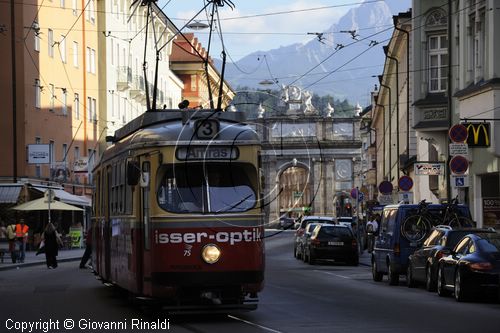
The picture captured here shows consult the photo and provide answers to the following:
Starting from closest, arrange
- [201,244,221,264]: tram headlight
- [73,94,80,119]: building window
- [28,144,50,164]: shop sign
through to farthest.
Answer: [201,244,221,264]: tram headlight < [28,144,50,164]: shop sign < [73,94,80,119]: building window

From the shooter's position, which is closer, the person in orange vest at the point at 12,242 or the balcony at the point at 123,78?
the person in orange vest at the point at 12,242

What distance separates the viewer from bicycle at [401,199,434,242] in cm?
2866

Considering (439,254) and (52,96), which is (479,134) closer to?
(439,254)

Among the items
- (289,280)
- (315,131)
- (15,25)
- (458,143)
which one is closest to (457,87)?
(458,143)

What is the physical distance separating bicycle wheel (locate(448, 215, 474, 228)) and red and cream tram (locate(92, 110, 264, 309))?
484 inches

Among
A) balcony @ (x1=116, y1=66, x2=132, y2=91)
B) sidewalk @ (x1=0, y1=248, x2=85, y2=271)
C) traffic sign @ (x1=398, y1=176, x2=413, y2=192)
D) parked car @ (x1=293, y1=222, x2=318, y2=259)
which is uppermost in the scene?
balcony @ (x1=116, y1=66, x2=132, y2=91)

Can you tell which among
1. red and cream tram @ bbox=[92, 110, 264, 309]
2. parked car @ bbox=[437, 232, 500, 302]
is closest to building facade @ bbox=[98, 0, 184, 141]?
parked car @ bbox=[437, 232, 500, 302]

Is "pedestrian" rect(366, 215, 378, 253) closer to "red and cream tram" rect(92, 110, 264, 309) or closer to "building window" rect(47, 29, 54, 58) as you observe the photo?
"red and cream tram" rect(92, 110, 264, 309)

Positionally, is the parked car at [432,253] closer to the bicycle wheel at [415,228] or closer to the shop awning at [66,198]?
the bicycle wheel at [415,228]

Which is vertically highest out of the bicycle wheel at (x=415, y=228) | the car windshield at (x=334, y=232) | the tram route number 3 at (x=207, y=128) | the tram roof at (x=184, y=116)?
the tram roof at (x=184, y=116)

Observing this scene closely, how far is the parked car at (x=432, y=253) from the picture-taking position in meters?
24.3

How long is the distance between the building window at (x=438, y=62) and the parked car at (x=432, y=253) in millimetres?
18662

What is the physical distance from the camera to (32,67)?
57.8 m

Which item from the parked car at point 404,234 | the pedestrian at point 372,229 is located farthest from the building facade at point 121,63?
the parked car at point 404,234
